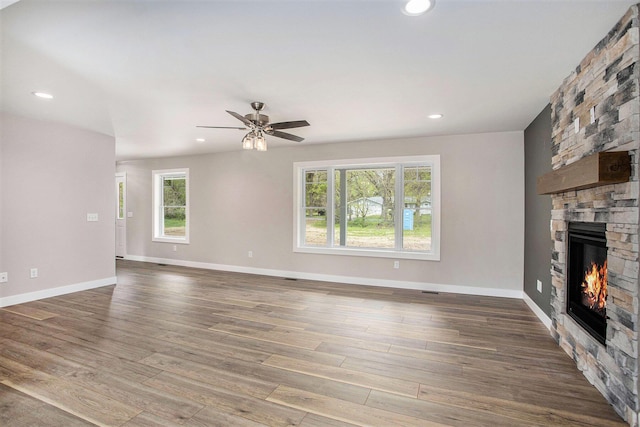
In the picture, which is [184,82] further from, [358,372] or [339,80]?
[358,372]

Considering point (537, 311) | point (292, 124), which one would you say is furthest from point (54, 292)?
point (537, 311)

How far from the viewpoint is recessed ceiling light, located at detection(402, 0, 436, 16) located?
69.4 inches

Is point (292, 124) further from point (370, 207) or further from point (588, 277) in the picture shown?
point (588, 277)

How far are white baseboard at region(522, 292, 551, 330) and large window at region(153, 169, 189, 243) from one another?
6.55 metres

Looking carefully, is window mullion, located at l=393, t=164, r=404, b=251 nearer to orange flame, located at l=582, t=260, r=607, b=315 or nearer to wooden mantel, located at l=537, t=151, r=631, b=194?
orange flame, located at l=582, t=260, r=607, b=315

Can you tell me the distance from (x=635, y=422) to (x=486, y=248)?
312 cm

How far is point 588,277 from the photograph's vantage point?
2.57 meters

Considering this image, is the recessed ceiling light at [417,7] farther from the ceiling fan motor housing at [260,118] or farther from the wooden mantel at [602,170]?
the ceiling fan motor housing at [260,118]

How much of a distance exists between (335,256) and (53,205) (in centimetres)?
441

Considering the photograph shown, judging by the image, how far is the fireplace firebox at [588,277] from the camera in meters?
2.29

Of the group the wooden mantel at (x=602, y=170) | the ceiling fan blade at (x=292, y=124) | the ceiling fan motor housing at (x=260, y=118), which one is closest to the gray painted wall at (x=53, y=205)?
the ceiling fan motor housing at (x=260, y=118)

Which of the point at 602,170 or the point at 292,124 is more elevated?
the point at 292,124

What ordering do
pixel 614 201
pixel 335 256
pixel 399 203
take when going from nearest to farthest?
pixel 614 201 < pixel 399 203 < pixel 335 256

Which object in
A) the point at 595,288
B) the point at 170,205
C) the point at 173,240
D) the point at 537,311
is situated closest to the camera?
the point at 595,288
